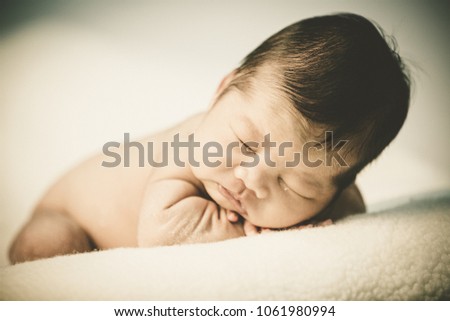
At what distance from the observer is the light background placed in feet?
2.32

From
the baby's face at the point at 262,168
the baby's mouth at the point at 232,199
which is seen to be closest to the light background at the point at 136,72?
the baby's face at the point at 262,168

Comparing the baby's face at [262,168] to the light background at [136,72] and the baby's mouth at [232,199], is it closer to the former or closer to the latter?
the baby's mouth at [232,199]

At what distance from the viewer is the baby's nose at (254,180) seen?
1.74 feet

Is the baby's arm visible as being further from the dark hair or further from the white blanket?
the dark hair

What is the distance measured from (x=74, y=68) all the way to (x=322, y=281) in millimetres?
748

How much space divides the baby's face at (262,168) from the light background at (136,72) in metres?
0.28

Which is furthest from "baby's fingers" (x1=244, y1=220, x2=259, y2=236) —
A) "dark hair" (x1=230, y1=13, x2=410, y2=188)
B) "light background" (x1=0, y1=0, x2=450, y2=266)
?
"light background" (x1=0, y1=0, x2=450, y2=266)

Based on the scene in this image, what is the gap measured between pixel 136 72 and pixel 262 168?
0.51 meters

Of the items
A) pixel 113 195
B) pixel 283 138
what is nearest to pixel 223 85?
pixel 283 138

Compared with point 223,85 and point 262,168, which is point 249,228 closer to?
point 262,168

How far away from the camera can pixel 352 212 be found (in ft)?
2.35
